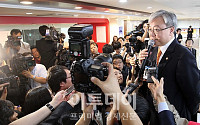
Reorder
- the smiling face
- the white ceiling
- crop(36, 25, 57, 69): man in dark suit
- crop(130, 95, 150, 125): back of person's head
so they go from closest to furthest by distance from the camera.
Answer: crop(130, 95, 150, 125): back of person's head
the smiling face
crop(36, 25, 57, 69): man in dark suit
the white ceiling

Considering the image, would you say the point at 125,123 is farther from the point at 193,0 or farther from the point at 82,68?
the point at 193,0

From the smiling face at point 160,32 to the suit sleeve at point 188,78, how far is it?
0.21 m

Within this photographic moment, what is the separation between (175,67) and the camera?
5.10ft

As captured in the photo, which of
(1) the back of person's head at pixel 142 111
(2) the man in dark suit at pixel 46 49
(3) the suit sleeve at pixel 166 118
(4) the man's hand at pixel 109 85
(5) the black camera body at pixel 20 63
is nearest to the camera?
(4) the man's hand at pixel 109 85

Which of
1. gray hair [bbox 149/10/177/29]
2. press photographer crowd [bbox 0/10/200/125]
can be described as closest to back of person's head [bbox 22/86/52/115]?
press photographer crowd [bbox 0/10/200/125]

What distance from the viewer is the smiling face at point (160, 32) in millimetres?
1584

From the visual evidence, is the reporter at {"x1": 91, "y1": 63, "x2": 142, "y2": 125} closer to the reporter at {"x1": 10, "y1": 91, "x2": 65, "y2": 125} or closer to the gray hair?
the reporter at {"x1": 10, "y1": 91, "x2": 65, "y2": 125}

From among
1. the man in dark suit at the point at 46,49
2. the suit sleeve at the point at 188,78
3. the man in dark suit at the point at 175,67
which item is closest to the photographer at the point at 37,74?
the man in dark suit at the point at 46,49

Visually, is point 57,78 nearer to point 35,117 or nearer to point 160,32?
point 35,117

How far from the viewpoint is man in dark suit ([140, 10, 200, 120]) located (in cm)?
150

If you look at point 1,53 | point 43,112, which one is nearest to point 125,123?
point 43,112

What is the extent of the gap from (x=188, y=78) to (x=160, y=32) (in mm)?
450

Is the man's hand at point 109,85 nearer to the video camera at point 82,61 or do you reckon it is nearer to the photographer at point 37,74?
the video camera at point 82,61

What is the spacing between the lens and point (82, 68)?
1.00 meters
